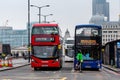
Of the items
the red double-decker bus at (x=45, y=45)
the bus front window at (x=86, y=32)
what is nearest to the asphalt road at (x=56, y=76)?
the red double-decker bus at (x=45, y=45)

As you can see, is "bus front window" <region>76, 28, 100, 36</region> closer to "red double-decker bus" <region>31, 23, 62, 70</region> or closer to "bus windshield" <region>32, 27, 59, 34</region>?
"red double-decker bus" <region>31, 23, 62, 70</region>

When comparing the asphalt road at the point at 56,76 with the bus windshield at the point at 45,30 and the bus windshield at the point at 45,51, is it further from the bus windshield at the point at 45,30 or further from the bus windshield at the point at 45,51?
the bus windshield at the point at 45,30

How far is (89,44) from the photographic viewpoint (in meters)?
42.2

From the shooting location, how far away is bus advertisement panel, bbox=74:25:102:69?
41.9m

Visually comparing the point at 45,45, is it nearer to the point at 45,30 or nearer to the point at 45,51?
the point at 45,51

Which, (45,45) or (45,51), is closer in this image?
(45,45)

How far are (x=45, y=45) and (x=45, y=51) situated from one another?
540 mm

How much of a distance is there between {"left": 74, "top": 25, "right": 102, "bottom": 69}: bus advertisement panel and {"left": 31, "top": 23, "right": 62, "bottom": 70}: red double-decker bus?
71.5 inches

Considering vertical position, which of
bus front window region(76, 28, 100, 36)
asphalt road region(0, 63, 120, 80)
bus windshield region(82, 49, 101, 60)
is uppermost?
bus front window region(76, 28, 100, 36)

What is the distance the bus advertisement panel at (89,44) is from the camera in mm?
41938

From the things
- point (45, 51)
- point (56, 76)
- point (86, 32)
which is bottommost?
point (56, 76)

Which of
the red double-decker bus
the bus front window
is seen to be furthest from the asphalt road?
the bus front window

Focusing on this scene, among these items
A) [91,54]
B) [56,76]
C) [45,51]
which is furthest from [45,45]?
[56,76]

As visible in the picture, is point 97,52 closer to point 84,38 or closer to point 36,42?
point 84,38
